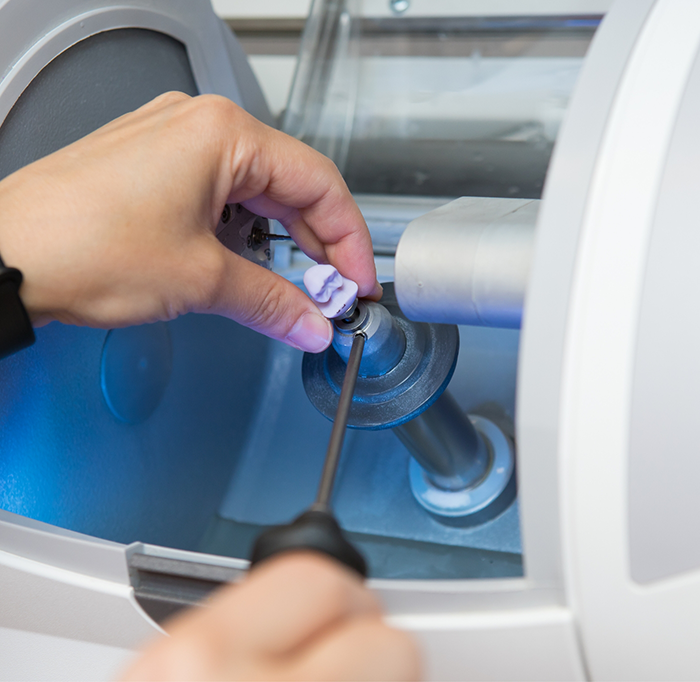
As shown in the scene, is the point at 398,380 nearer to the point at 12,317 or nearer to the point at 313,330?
the point at 313,330

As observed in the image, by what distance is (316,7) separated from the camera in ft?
3.33

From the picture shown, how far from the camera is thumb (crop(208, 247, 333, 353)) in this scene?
0.49 metres

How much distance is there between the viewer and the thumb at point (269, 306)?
0.49 meters

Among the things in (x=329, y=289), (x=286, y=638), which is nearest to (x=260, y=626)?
(x=286, y=638)

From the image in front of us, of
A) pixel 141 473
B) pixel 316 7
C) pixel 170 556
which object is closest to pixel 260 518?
pixel 141 473

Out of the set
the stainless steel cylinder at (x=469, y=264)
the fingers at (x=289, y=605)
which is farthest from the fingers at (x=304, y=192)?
the fingers at (x=289, y=605)

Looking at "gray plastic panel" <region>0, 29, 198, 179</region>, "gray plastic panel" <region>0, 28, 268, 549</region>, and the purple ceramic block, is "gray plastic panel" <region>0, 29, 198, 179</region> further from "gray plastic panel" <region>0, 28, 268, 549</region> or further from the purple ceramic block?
the purple ceramic block

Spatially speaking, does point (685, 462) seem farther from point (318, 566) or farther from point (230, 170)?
point (230, 170)

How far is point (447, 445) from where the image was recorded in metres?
0.67

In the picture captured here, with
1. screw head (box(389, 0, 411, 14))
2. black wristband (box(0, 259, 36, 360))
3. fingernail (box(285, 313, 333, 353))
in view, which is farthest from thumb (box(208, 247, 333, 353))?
screw head (box(389, 0, 411, 14))

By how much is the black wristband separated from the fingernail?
194 mm

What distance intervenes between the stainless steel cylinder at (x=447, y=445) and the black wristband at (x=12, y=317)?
1.11 ft

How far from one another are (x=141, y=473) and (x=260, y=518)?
19 centimetres

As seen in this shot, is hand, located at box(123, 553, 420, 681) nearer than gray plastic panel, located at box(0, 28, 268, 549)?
Yes
